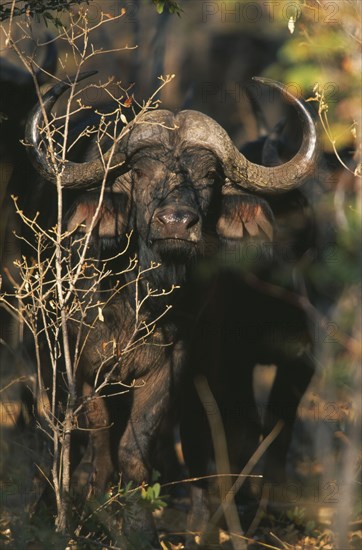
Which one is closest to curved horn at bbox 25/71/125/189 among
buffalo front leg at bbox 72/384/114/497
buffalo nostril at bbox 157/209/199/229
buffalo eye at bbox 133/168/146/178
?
buffalo eye at bbox 133/168/146/178

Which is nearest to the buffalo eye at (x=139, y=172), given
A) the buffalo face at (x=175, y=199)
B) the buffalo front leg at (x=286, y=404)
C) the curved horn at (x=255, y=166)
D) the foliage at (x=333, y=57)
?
the buffalo face at (x=175, y=199)

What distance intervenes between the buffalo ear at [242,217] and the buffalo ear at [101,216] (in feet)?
2.05

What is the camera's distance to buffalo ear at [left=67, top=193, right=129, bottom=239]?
576 cm

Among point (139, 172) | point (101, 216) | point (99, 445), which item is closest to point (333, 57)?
point (139, 172)

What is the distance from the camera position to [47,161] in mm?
5117

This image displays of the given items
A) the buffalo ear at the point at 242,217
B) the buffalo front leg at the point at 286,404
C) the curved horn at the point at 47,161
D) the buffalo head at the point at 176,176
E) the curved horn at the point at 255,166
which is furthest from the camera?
the buffalo front leg at the point at 286,404

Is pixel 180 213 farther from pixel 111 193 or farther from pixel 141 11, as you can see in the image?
pixel 141 11

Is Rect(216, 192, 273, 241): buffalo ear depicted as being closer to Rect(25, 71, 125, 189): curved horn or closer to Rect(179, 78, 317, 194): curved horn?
Rect(179, 78, 317, 194): curved horn

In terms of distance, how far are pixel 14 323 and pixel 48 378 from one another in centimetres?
102

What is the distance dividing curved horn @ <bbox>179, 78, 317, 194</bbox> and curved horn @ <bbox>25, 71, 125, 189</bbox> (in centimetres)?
49

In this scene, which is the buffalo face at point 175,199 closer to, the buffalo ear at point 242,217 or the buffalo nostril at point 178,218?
the buffalo nostril at point 178,218

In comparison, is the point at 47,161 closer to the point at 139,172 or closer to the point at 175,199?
the point at 175,199

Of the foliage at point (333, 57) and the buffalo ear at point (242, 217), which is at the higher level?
the foliage at point (333, 57)

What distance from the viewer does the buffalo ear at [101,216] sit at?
5.76 m
